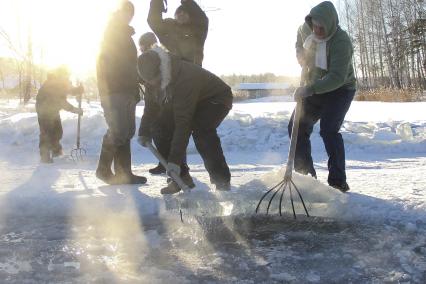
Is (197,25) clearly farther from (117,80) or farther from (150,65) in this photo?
(150,65)

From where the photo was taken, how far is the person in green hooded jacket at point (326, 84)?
3809 millimetres

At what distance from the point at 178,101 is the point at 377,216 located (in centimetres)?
161

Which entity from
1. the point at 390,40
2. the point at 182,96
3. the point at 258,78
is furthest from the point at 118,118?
the point at 258,78

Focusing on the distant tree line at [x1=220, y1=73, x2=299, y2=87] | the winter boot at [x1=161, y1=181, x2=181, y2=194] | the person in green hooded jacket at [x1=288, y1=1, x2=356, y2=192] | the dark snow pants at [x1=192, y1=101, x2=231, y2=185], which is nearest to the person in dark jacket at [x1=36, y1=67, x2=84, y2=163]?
the winter boot at [x1=161, y1=181, x2=181, y2=194]

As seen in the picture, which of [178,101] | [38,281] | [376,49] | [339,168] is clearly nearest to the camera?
[38,281]

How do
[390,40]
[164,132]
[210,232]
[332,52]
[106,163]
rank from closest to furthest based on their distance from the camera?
[210,232] < [332,52] < [164,132] < [106,163] < [390,40]

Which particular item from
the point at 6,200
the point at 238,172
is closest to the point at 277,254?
the point at 6,200

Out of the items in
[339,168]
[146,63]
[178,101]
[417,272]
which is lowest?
[417,272]

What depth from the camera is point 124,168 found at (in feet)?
16.0

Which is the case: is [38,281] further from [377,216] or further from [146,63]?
[377,216]

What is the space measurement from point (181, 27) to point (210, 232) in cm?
243

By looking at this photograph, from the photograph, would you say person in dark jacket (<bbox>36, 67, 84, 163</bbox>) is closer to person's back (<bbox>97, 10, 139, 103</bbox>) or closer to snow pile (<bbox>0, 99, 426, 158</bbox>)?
snow pile (<bbox>0, 99, 426, 158</bbox>)

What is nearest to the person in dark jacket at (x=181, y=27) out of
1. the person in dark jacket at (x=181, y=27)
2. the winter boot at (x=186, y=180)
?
the person in dark jacket at (x=181, y=27)

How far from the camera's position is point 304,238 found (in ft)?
10.0
